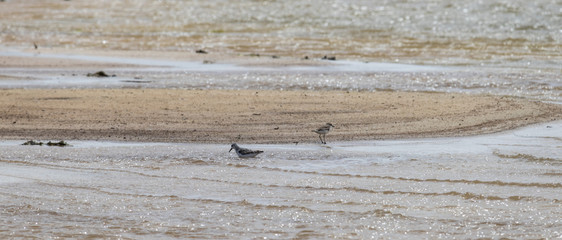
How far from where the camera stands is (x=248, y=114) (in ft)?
54.6

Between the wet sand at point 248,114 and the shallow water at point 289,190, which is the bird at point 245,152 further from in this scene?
the wet sand at point 248,114

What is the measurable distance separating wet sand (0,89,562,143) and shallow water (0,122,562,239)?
2.59 feet

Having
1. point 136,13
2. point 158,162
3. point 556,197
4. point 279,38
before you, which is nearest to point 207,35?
point 279,38

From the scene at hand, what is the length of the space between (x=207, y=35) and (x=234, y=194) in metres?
33.4

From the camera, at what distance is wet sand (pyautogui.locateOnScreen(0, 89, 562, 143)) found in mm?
14797

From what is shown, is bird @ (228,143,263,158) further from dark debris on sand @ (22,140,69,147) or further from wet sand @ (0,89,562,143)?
dark debris on sand @ (22,140,69,147)

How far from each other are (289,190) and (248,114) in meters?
5.79

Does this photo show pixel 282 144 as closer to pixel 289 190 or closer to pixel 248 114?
pixel 248 114

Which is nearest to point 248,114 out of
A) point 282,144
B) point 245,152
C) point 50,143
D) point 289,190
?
point 282,144

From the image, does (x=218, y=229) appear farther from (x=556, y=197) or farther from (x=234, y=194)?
(x=556, y=197)

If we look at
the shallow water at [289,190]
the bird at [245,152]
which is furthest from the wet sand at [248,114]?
the bird at [245,152]

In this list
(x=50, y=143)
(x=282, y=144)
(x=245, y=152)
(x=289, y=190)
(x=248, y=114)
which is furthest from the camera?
(x=248, y=114)

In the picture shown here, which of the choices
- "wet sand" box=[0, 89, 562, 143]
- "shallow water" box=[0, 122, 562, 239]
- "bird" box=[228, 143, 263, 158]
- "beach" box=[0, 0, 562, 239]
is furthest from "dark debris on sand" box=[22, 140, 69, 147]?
"bird" box=[228, 143, 263, 158]

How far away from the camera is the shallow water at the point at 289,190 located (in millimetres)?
9383
